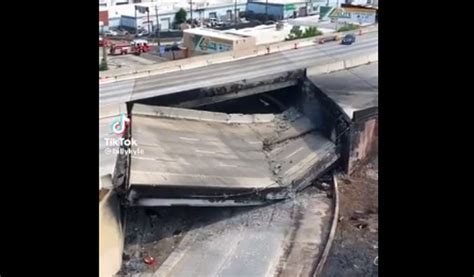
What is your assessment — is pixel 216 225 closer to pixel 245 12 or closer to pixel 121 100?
pixel 121 100

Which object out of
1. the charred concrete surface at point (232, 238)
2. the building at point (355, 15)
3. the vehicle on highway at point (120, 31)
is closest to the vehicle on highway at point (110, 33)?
the vehicle on highway at point (120, 31)

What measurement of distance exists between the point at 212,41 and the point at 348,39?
0.48m

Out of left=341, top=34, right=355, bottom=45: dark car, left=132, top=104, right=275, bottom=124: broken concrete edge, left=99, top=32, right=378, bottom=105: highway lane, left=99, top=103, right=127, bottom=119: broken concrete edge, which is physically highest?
left=341, top=34, right=355, bottom=45: dark car

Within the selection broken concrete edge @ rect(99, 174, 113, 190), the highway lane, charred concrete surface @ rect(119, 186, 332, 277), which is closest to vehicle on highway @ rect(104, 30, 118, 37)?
the highway lane

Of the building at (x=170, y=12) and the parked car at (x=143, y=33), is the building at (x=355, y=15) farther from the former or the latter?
the parked car at (x=143, y=33)

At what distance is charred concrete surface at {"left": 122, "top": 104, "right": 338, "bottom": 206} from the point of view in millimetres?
2230

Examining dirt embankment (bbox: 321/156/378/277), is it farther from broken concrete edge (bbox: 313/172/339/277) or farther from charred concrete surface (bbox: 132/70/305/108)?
charred concrete surface (bbox: 132/70/305/108)

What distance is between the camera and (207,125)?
243cm

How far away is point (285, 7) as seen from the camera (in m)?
2.44

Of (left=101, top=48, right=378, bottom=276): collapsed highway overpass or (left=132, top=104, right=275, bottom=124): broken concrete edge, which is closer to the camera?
(left=101, top=48, right=378, bottom=276): collapsed highway overpass

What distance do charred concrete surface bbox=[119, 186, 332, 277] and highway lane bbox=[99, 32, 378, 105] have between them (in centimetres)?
44

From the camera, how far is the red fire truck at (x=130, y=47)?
7.39 feet
